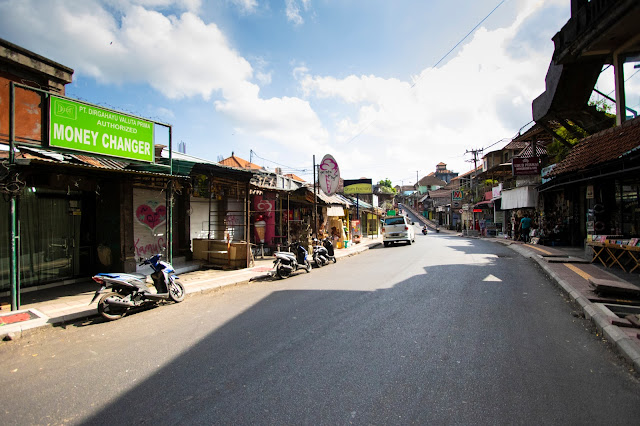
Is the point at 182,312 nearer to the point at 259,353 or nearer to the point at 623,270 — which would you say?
the point at 259,353

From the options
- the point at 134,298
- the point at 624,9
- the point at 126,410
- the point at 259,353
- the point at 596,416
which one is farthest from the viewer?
the point at 624,9

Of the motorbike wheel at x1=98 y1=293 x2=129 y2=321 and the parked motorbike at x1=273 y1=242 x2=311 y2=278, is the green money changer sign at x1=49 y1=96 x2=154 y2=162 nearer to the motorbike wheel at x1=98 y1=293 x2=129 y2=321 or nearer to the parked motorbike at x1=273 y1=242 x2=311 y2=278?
the motorbike wheel at x1=98 y1=293 x2=129 y2=321

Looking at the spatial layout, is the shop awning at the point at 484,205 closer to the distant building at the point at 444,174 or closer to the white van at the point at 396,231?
the white van at the point at 396,231

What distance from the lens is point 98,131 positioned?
7492mm

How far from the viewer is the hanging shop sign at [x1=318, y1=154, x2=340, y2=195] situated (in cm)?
1575

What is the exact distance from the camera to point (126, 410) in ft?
9.99

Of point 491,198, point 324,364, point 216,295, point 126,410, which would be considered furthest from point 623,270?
point 491,198

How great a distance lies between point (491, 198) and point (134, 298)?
3744 cm

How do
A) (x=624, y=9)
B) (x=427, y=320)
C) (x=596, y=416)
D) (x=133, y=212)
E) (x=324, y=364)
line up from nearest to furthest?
(x=596, y=416) < (x=324, y=364) < (x=427, y=320) < (x=624, y=9) < (x=133, y=212)

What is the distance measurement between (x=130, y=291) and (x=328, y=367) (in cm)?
467

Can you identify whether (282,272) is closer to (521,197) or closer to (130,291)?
(130,291)

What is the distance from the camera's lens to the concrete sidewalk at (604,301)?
13.9 feet

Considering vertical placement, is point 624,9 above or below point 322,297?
above

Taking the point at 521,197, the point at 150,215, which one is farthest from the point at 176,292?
the point at 521,197
